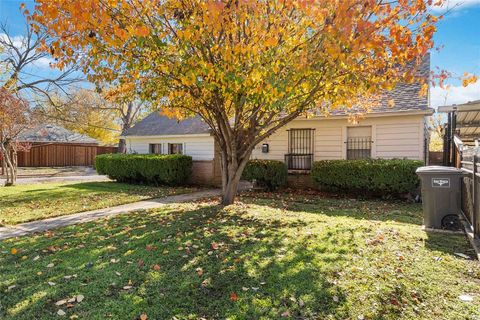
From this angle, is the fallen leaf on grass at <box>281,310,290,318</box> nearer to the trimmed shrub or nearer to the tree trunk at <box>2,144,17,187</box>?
the trimmed shrub

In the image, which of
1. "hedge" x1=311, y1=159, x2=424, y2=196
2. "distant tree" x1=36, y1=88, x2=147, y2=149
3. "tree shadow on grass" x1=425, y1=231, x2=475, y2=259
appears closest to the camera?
"tree shadow on grass" x1=425, y1=231, x2=475, y2=259

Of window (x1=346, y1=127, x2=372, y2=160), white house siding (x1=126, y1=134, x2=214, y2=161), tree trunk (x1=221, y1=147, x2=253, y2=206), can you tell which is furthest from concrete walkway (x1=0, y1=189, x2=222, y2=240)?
window (x1=346, y1=127, x2=372, y2=160)

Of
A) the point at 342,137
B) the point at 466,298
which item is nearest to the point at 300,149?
the point at 342,137

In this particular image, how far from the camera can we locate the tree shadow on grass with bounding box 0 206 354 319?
3.17 meters

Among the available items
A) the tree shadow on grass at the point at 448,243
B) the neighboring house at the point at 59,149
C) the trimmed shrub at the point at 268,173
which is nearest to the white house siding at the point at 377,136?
the trimmed shrub at the point at 268,173

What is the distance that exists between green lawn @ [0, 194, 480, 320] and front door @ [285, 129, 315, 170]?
6978mm

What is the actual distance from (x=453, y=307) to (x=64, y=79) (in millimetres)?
19108

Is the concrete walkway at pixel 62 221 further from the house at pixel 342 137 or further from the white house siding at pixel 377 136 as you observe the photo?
the white house siding at pixel 377 136

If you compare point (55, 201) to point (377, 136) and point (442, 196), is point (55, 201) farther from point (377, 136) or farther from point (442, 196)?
point (377, 136)

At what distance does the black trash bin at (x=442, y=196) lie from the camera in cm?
578

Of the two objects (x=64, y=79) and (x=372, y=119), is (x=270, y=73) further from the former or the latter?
(x=64, y=79)

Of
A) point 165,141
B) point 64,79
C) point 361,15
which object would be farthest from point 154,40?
point 64,79

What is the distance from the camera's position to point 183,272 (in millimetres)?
→ 3994

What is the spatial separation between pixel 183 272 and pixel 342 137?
10.0m
